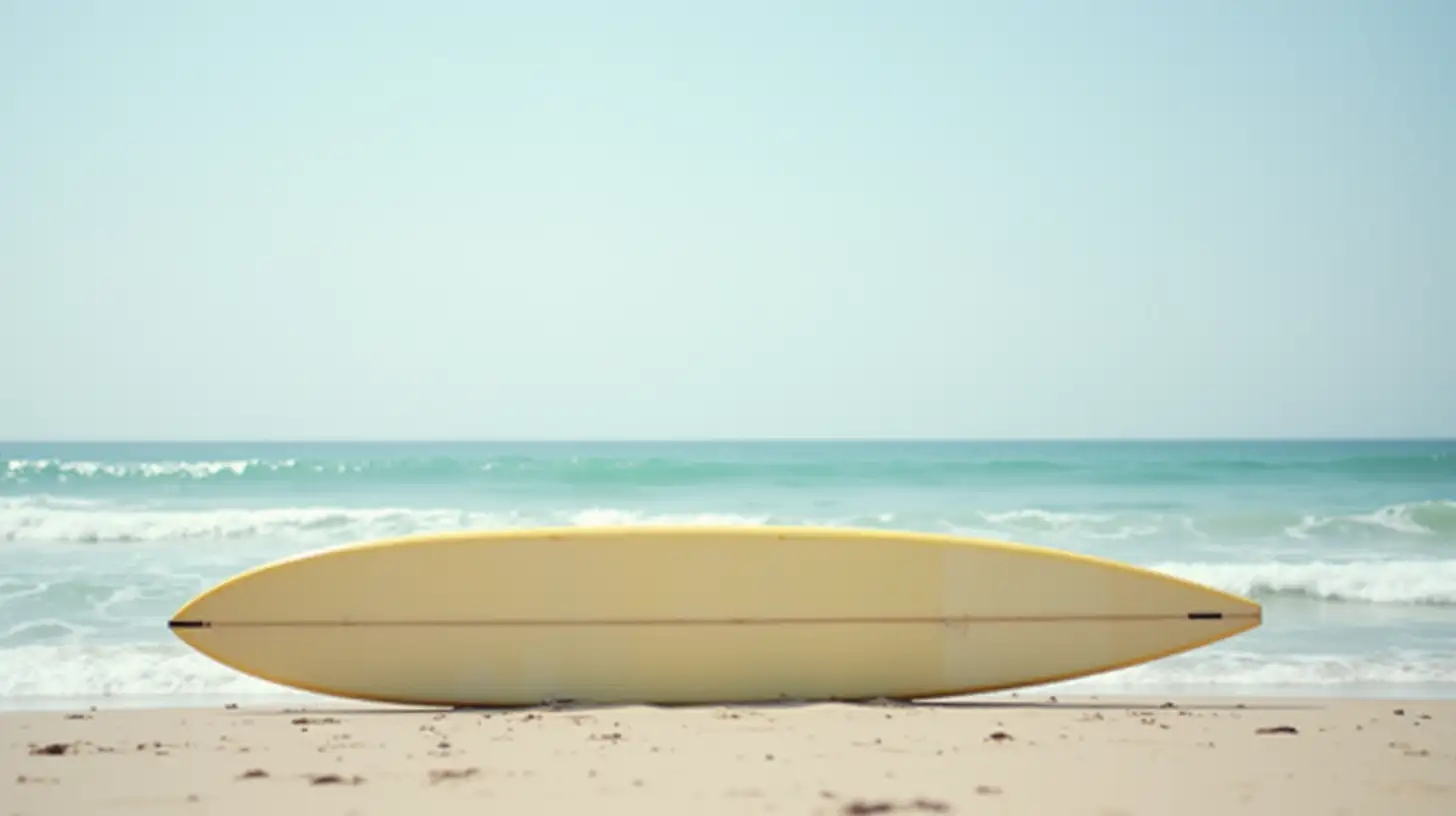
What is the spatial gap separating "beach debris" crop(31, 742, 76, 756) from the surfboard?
2.77 ft

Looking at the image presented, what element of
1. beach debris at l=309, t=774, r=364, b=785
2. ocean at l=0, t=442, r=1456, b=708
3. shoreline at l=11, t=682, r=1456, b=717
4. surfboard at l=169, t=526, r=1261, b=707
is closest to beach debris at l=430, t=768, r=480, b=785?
beach debris at l=309, t=774, r=364, b=785

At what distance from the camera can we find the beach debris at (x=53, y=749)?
357 centimetres

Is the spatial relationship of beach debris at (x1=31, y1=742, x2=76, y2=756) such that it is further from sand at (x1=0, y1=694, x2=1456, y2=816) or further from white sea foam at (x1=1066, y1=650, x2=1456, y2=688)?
white sea foam at (x1=1066, y1=650, x2=1456, y2=688)

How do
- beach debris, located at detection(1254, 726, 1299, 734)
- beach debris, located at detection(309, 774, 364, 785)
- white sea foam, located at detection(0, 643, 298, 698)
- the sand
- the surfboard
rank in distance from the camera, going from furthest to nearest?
white sea foam, located at detection(0, 643, 298, 698), the surfboard, beach debris, located at detection(1254, 726, 1299, 734), beach debris, located at detection(309, 774, 364, 785), the sand

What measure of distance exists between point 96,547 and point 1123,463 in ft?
63.5

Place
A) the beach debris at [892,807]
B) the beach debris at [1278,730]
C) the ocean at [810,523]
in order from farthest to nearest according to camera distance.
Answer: the ocean at [810,523] < the beach debris at [1278,730] < the beach debris at [892,807]

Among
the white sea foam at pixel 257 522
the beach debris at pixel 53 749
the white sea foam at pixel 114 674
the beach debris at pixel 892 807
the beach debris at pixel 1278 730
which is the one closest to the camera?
the beach debris at pixel 892 807

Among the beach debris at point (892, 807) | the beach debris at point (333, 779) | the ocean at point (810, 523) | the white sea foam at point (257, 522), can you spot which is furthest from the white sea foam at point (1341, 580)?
the beach debris at point (333, 779)

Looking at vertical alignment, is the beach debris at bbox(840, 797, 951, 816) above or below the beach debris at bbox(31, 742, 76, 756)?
above

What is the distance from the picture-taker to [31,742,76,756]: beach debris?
Result: 3566 mm

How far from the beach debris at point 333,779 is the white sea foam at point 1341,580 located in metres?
6.39

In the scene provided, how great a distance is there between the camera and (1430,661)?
220 inches

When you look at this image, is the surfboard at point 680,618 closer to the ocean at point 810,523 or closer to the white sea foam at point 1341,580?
the ocean at point 810,523

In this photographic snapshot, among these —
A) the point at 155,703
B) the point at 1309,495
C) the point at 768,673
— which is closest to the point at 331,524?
the point at 155,703
